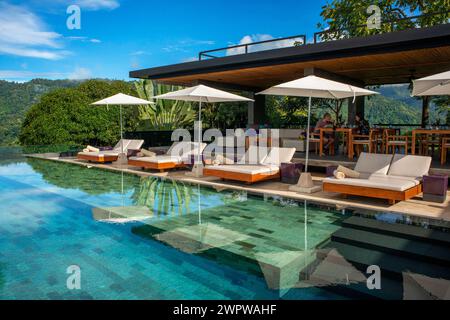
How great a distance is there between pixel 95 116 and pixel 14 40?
37.7 metres

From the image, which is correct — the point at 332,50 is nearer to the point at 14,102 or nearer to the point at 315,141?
the point at 315,141

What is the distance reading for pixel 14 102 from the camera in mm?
34531

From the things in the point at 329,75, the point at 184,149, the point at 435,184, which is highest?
the point at 329,75

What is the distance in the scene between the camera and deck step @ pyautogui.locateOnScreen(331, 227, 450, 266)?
4109 mm

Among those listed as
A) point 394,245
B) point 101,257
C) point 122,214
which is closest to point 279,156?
point 122,214

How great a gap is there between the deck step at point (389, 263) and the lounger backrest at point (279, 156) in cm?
474

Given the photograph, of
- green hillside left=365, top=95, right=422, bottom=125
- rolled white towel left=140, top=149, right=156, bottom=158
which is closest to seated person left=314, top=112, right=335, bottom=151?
rolled white towel left=140, top=149, right=156, bottom=158

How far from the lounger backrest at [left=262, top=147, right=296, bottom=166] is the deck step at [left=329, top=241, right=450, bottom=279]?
4.74 m

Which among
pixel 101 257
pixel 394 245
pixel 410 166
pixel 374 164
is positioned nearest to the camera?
pixel 101 257

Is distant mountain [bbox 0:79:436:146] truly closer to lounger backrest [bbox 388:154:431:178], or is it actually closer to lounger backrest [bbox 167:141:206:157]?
lounger backrest [bbox 167:141:206:157]

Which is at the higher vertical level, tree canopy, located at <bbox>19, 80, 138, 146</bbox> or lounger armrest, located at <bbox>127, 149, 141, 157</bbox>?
tree canopy, located at <bbox>19, 80, 138, 146</bbox>

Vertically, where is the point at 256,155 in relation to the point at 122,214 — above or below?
above

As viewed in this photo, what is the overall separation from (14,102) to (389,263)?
38.0m

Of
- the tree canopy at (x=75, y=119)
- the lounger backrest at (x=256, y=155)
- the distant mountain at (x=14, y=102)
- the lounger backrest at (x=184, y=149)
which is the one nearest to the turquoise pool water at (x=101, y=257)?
the lounger backrest at (x=256, y=155)
